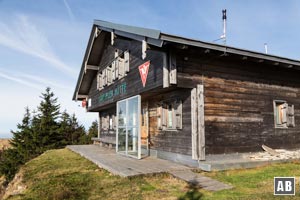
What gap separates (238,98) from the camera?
30.2ft

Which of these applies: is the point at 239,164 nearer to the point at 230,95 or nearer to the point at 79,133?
the point at 230,95

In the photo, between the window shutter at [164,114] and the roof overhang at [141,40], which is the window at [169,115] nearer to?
the window shutter at [164,114]

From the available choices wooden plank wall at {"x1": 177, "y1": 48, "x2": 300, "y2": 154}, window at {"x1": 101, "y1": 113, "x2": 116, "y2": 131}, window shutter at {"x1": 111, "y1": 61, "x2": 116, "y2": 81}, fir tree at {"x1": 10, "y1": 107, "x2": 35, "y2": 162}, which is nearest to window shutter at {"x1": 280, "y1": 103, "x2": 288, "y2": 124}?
wooden plank wall at {"x1": 177, "y1": 48, "x2": 300, "y2": 154}

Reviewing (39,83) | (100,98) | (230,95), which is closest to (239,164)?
(230,95)

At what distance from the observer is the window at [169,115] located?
354 inches

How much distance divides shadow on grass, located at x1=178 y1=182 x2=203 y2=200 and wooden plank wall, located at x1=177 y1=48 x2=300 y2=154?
94.5 inches

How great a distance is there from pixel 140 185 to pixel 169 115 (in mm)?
4096

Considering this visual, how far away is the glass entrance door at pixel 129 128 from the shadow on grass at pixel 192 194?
13.2 feet

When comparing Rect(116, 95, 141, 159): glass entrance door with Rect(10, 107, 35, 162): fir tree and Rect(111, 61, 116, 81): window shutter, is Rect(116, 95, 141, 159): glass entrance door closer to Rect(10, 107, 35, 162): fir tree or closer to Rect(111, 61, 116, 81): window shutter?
Rect(111, 61, 116, 81): window shutter

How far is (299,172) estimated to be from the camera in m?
7.29

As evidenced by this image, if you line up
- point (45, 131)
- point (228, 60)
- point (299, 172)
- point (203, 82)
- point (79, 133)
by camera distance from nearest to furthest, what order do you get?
point (299, 172), point (203, 82), point (228, 60), point (45, 131), point (79, 133)

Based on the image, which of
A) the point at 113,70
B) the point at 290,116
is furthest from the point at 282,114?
the point at 113,70

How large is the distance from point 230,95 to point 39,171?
22.7 ft

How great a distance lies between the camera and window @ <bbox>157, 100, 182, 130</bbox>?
899cm
